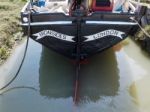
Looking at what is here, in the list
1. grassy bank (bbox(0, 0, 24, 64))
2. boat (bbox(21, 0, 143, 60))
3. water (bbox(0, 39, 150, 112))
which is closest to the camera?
water (bbox(0, 39, 150, 112))

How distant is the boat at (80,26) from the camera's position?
622cm

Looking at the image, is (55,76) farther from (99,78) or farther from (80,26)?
(80,26)

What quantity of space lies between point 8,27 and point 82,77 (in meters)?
3.66

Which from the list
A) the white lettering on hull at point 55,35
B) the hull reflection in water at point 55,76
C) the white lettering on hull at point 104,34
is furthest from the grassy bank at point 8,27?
the white lettering on hull at point 104,34

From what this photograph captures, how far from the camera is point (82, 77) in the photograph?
278 inches

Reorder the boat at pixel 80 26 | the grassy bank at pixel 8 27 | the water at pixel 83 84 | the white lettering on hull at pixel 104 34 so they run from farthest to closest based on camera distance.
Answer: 1. the grassy bank at pixel 8 27
2. the white lettering on hull at pixel 104 34
3. the boat at pixel 80 26
4. the water at pixel 83 84

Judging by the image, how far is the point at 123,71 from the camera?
291 inches

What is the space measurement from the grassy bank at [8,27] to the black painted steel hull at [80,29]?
74.3 inches

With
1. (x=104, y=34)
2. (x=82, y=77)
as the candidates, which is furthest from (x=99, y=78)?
(x=104, y=34)

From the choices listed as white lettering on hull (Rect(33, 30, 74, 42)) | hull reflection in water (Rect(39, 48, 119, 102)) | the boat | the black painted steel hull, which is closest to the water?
hull reflection in water (Rect(39, 48, 119, 102))

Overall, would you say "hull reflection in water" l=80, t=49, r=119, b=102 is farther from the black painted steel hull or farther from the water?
the black painted steel hull

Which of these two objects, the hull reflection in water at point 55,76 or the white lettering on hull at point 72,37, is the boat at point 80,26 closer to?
the white lettering on hull at point 72,37

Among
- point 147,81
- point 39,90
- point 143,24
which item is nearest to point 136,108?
point 147,81

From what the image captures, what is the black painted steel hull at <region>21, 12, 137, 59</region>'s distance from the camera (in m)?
6.23
